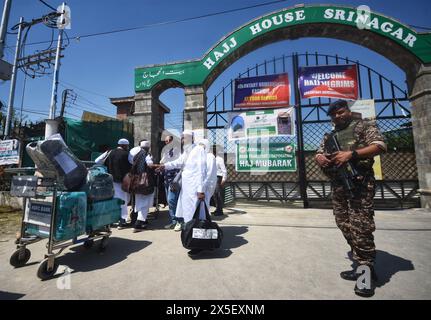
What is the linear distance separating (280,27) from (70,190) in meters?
6.71

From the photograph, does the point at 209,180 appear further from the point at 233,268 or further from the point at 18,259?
the point at 18,259

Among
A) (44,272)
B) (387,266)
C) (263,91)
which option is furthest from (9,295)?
(263,91)

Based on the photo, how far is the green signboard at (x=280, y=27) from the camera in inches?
233

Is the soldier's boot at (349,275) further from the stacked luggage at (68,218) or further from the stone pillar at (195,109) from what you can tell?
the stone pillar at (195,109)

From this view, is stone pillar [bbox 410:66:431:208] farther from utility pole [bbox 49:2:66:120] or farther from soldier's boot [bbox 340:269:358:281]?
utility pole [bbox 49:2:66:120]

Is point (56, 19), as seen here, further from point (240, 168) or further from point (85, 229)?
point (85, 229)

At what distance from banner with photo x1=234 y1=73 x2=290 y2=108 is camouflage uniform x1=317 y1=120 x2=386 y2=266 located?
4.49 m

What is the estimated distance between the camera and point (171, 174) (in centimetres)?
482

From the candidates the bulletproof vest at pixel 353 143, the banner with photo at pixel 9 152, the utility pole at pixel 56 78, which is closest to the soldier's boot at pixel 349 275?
the bulletproof vest at pixel 353 143

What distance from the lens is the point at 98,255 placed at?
299 centimetres

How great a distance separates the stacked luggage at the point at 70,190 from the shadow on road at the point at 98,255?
0.39m

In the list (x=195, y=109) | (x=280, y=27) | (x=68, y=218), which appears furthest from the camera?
(x=195, y=109)
